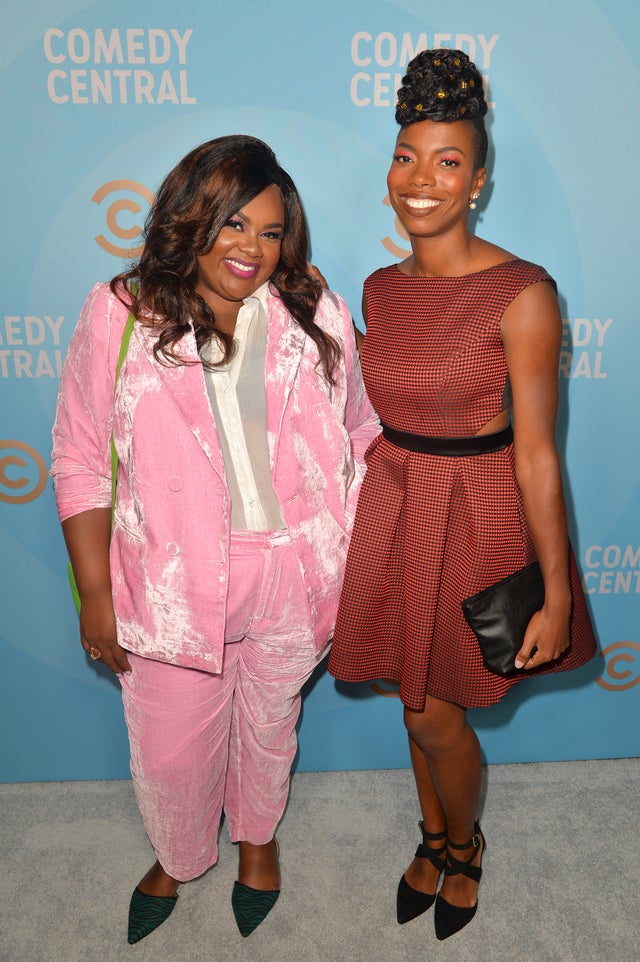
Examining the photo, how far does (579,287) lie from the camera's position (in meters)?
2.16

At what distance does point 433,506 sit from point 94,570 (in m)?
0.74

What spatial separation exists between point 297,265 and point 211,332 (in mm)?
254

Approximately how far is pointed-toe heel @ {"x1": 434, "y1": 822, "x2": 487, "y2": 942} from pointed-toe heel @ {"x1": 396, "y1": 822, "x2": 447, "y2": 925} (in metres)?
0.03

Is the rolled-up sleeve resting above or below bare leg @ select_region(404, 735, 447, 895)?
above

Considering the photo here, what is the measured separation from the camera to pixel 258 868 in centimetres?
220

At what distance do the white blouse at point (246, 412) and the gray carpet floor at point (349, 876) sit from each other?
42.2 inches

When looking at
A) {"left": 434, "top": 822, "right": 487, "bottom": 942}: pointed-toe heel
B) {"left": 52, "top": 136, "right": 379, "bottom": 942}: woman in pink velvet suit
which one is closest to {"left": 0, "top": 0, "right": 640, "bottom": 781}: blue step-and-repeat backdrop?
{"left": 52, "top": 136, "right": 379, "bottom": 942}: woman in pink velvet suit

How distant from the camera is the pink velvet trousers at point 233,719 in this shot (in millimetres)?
1831

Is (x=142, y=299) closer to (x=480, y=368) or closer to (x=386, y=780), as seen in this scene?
(x=480, y=368)

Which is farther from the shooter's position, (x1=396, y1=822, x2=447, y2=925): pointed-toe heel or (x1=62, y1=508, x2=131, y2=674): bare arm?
(x1=396, y1=822, x2=447, y2=925): pointed-toe heel

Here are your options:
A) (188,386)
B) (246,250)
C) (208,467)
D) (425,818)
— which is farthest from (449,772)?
(246,250)

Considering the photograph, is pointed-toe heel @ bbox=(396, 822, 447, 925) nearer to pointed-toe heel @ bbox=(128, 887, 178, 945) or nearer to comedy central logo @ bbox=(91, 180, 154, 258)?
pointed-toe heel @ bbox=(128, 887, 178, 945)

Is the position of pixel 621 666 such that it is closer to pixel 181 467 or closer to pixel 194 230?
pixel 181 467

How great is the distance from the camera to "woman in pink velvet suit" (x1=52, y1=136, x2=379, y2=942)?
1.63m
